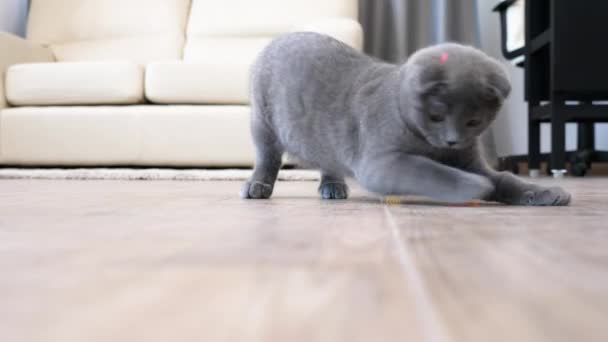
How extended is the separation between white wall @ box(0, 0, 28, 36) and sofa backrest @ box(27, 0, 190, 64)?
202mm

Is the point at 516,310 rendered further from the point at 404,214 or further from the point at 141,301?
the point at 404,214

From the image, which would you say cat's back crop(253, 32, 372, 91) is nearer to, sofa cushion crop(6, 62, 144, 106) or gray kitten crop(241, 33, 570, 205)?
gray kitten crop(241, 33, 570, 205)

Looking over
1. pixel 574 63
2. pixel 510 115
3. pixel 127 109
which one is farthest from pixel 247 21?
pixel 510 115

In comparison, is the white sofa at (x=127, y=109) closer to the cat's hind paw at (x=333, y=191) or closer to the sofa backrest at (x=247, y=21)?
the sofa backrest at (x=247, y=21)

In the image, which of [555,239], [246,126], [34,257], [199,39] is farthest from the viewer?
[199,39]

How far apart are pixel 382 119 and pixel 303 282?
0.87 m

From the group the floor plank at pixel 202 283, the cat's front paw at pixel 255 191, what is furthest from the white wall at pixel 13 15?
the floor plank at pixel 202 283

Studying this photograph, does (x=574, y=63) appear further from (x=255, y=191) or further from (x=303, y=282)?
(x=303, y=282)

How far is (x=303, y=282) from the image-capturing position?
1.25 ft

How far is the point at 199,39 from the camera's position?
3609mm

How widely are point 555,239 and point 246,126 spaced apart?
7.17 ft

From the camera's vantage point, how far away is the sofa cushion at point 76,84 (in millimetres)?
2922

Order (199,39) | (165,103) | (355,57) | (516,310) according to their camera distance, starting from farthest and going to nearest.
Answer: (199,39)
(165,103)
(355,57)
(516,310)

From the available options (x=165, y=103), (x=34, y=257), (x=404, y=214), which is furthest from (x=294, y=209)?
(x=165, y=103)
